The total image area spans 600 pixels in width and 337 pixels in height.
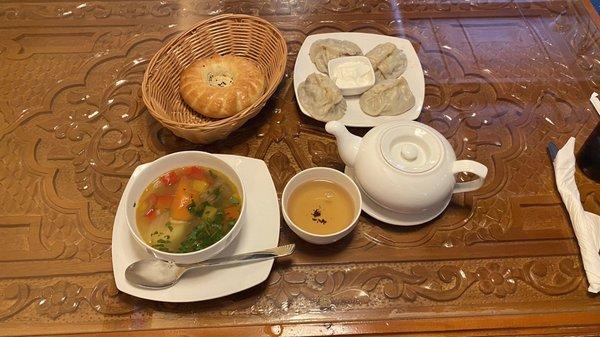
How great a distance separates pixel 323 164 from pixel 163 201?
0.52 meters

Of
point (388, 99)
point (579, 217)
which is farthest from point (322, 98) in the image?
point (579, 217)

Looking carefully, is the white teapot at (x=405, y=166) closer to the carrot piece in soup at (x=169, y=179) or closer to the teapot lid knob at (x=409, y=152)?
the teapot lid knob at (x=409, y=152)

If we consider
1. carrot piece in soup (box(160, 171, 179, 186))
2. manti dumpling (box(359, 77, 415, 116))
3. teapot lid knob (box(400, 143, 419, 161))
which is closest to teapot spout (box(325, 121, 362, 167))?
teapot lid knob (box(400, 143, 419, 161))

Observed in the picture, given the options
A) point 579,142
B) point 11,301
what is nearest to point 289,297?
point 11,301

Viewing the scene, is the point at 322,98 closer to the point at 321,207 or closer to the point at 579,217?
the point at 321,207

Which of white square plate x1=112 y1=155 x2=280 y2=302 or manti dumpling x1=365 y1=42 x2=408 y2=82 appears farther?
manti dumpling x1=365 y1=42 x2=408 y2=82

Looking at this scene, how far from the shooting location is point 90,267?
1281 millimetres

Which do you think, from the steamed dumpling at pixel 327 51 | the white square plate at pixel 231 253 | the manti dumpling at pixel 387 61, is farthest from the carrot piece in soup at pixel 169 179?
the manti dumpling at pixel 387 61

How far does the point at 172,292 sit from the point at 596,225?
1215mm

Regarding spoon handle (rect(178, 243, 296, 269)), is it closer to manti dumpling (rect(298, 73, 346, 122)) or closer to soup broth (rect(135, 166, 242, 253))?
soup broth (rect(135, 166, 242, 253))

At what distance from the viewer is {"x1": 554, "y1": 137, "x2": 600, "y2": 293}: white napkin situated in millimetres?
1271

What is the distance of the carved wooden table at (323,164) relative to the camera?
3.98 feet

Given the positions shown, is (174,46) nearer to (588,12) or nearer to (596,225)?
(596,225)

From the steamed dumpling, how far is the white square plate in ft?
1.78
